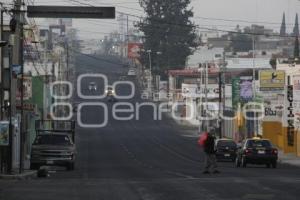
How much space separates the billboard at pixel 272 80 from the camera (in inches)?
3285

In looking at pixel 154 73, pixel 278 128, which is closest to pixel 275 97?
pixel 278 128

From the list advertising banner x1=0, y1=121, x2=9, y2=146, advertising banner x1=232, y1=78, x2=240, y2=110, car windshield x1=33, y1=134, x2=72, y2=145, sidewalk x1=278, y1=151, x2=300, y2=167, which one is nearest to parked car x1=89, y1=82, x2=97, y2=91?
advertising banner x1=232, y1=78, x2=240, y2=110

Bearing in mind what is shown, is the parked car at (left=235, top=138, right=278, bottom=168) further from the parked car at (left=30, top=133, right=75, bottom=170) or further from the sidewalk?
the parked car at (left=30, top=133, right=75, bottom=170)

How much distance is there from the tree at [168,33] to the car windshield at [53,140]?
123m

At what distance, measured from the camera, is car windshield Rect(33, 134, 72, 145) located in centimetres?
4756

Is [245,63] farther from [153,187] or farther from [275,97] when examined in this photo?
[153,187]

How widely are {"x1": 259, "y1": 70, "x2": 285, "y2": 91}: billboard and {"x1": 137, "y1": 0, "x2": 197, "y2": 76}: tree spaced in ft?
272

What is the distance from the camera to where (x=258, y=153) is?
51031 mm

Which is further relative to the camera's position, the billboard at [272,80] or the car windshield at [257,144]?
the billboard at [272,80]

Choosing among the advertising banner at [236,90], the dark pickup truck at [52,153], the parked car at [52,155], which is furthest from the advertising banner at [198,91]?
the parked car at [52,155]

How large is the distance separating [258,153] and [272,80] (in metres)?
34.2

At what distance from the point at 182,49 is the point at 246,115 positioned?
75.6m

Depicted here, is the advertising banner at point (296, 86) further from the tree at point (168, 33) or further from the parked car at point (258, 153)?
the tree at point (168, 33)

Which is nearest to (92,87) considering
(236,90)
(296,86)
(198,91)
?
(198,91)
